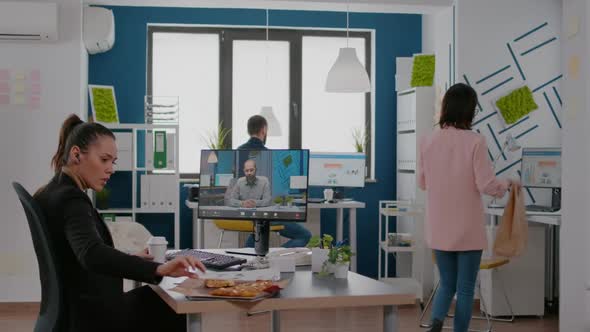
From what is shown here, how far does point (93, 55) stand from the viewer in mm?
6250

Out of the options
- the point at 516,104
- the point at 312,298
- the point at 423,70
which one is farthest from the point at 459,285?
the point at 423,70

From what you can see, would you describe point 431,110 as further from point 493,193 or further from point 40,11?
point 40,11

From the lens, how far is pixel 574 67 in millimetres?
3689

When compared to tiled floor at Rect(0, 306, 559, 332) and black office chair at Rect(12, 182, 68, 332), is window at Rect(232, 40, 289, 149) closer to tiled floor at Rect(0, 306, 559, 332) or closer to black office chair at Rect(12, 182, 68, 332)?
tiled floor at Rect(0, 306, 559, 332)

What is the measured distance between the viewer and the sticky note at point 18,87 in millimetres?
5211

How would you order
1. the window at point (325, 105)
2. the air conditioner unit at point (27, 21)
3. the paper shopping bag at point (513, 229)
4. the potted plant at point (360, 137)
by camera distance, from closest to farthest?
1. the paper shopping bag at point (513, 229)
2. the air conditioner unit at point (27, 21)
3. the potted plant at point (360, 137)
4. the window at point (325, 105)

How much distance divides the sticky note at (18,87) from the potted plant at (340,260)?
3580mm

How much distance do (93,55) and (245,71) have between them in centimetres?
134

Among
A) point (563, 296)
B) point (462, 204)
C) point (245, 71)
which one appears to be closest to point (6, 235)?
point (245, 71)

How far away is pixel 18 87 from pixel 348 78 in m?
2.39

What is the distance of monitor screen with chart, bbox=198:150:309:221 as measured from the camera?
299 centimetres

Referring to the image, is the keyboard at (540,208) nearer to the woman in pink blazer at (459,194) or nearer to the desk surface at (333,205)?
the desk surface at (333,205)

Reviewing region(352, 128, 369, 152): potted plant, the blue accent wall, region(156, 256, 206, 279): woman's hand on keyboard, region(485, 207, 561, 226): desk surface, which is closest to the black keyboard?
region(156, 256, 206, 279): woman's hand on keyboard

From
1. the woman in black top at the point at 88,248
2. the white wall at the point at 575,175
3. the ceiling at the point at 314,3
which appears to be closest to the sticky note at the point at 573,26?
the white wall at the point at 575,175
